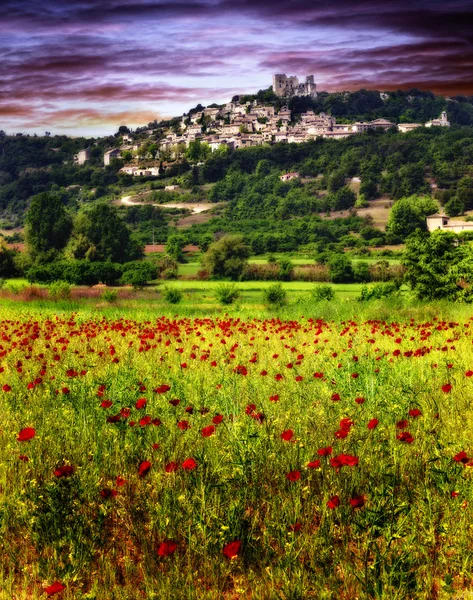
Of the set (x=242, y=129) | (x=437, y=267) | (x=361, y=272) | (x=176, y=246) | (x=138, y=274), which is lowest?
(x=361, y=272)

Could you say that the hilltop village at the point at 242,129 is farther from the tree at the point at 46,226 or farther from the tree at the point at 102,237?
the tree at the point at 102,237

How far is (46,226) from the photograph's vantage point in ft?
217

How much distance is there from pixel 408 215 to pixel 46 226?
129 feet

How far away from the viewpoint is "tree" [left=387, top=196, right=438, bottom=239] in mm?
74625

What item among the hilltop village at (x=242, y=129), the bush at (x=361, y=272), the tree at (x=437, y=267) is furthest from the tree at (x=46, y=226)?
the hilltop village at (x=242, y=129)

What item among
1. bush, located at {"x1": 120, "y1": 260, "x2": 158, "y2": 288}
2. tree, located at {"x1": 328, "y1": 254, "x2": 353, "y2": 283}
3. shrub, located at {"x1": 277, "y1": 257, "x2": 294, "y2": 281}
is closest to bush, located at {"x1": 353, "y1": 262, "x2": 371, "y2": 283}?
tree, located at {"x1": 328, "y1": 254, "x2": 353, "y2": 283}

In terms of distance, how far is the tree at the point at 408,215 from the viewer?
74.6 m

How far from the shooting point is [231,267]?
48.9 m

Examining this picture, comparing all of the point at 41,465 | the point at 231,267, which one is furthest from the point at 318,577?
the point at 231,267

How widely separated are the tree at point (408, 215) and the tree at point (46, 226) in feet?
115

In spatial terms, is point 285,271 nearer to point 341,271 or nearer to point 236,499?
point 341,271

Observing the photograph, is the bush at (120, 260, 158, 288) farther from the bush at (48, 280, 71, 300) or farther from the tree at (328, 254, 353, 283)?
the bush at (48, 280, 71, 300)

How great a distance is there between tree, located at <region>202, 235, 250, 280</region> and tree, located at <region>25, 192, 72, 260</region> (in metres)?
18.7

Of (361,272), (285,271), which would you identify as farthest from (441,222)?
(285,271)
